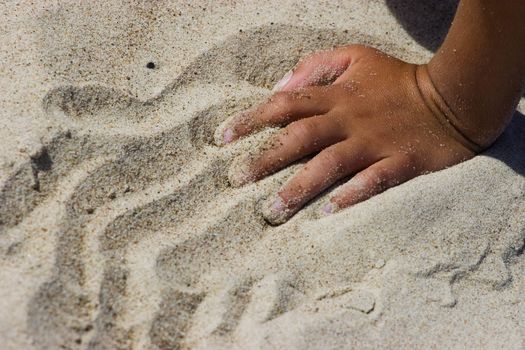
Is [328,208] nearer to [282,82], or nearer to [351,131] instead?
[351,131]

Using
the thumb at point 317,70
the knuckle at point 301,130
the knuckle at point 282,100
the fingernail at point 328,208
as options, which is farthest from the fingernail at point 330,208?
the thumb at point 317,70

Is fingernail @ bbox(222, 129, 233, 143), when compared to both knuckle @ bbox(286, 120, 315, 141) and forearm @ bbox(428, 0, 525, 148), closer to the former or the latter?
knuckle @ bbox(286, 120, 315, 141)

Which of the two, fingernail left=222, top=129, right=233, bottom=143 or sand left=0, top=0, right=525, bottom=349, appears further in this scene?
fingernail left=222, top=129, right=233, bottom=143

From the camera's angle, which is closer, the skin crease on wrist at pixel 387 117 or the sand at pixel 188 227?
the sand at pixel 188 227

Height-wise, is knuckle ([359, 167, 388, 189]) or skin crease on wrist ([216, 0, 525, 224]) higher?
skin crease on wrist ([216, 0, 525, 224])

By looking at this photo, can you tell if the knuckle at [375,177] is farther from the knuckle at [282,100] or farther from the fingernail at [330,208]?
the knuckle at [282,100]

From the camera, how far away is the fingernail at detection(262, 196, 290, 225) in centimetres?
177

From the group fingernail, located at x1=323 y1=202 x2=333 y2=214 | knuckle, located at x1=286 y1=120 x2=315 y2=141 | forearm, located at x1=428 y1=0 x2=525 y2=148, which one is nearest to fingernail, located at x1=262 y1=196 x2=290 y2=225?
fingernail, located at x1=323 y1=202 x2=333 y2=214

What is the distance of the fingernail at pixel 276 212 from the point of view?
1.77 meters

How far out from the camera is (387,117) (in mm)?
1971

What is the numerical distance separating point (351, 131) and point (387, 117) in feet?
0.44

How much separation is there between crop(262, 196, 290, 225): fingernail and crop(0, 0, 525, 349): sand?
20 millimetres

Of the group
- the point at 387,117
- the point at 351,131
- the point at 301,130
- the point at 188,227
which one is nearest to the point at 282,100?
the point at 301,130

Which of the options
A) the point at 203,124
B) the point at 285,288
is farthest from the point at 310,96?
the point at 285,288
